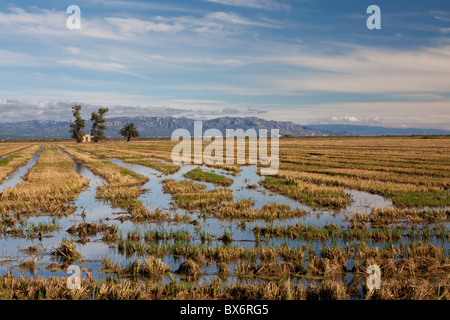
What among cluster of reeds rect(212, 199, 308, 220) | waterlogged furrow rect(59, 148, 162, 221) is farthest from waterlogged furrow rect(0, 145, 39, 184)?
cluster of reeds rect(212, 199, 308, 220)

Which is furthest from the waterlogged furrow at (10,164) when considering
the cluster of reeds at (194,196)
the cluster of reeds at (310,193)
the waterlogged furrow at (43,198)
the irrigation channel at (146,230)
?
the cluster of reeds at (310,193)

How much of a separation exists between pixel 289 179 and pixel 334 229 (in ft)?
47.2

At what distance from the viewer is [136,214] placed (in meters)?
16.3

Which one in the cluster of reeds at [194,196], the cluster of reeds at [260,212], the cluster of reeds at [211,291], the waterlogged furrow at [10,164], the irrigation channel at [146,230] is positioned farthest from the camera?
the waterlogged furrow at [10,164]

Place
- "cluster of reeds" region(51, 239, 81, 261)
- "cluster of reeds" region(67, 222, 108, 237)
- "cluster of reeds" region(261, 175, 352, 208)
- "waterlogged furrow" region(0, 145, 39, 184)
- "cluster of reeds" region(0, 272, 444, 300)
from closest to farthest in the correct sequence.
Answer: "cluster of reeds" region(0, 272, 444, 300) < "cluster of reeds" region(51, 239, 81, 261) < "cluster of reeds" region(67, 222, 108, 237) < "cluster of reeds" region(261, 175, 352, 208) < "waterlogged furrow" region(0, 145, 39, 184)

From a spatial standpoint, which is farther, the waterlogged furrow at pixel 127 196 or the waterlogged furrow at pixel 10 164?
the waterlogged furrow at pixel 10 164

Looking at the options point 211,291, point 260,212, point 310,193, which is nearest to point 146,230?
point 260,212

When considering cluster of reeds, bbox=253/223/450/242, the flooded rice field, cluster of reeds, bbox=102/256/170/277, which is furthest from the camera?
cluster of reeds, bbox=253/223/450/242

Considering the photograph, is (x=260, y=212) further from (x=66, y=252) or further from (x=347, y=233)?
(x=66, y=252)

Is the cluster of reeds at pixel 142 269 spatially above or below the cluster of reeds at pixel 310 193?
below

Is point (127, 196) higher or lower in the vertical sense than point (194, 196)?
lower

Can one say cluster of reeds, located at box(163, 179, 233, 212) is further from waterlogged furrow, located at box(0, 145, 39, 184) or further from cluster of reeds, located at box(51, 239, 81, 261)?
waterlogged furrow, located at box(0, 145, 39, 184)

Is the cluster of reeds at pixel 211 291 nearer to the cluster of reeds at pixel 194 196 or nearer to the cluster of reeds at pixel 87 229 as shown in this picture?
the cluster of reeds at pixel 87 229
